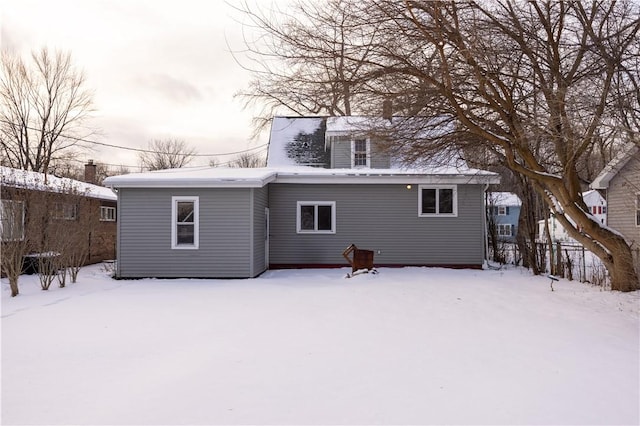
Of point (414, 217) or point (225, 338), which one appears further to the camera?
point (414, 217)

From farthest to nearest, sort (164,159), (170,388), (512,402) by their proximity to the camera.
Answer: (164,159), (170,388), (512,402)

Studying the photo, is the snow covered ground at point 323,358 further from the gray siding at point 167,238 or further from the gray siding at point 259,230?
the gray siding at point 259,230

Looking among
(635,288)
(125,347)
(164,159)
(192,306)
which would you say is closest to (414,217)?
(635,288)

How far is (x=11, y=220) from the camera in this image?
35.5 ft

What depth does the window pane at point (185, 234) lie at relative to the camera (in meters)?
13.1

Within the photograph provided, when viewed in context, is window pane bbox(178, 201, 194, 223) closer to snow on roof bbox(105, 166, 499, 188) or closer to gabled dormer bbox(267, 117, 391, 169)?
snow on roof bbox(105, 166, 499, 188)

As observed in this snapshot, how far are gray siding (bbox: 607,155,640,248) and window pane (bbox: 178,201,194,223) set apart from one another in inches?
555

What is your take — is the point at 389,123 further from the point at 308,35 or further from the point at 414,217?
the point at 414,217

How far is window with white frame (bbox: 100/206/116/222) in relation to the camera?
20.0m

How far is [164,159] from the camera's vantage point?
1821 inches

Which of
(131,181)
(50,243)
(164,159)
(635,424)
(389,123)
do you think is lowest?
(635,424)

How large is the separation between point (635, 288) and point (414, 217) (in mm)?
6668

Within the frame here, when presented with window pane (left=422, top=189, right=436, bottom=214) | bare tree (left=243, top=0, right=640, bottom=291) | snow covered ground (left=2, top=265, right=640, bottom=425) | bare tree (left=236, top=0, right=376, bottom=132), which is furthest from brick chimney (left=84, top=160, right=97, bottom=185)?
bare tree (left=236, top=0, right=376, bottom=132)

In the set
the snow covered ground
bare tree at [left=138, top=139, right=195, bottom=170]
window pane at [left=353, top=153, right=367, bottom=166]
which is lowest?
the snow covered ground
